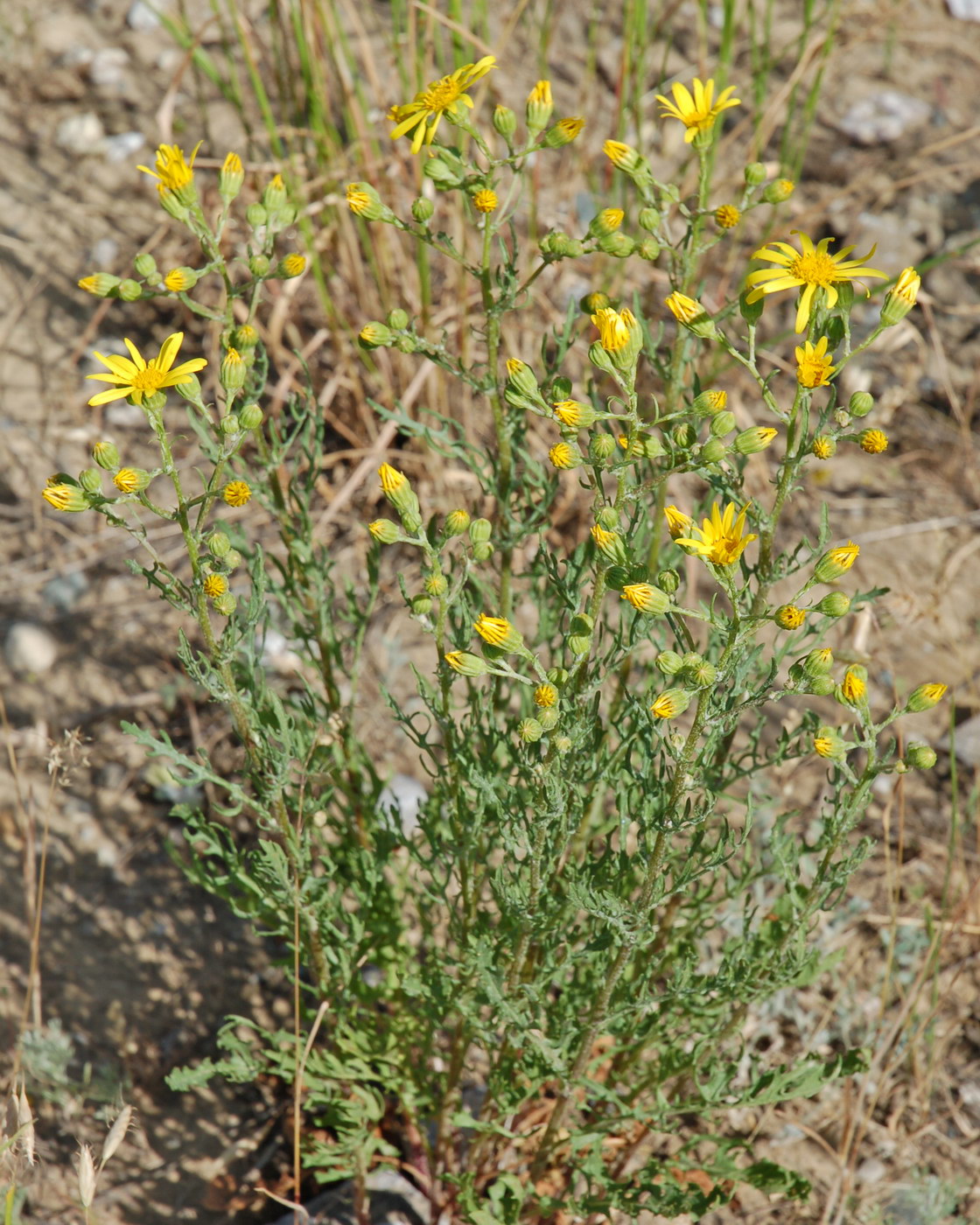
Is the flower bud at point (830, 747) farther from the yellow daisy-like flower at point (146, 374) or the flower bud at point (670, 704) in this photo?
the yellow daisy-like flower at point (146, 374)

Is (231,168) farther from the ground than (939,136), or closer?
farther from the ground

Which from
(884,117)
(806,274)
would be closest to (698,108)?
(806,274)

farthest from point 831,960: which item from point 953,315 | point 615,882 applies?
point 953,315

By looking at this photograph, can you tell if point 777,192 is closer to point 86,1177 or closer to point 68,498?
point 68,498

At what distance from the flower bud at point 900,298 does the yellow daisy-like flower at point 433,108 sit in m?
0.85

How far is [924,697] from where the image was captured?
77.8 inches

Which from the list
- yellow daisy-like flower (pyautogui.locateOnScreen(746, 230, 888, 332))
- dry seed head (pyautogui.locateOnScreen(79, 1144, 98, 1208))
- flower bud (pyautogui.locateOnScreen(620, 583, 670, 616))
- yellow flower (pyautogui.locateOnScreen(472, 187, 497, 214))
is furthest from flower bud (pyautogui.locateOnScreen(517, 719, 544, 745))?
dry seed head (pyautogui.locateOnScreen(79, 1144, 98, 1208))

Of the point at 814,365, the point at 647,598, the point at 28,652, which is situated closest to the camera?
the point at 647,598

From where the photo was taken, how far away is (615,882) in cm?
210

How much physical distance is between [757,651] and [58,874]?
8.43 ft

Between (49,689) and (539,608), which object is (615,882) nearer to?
(539,608)

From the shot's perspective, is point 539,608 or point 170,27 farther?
point 170,27

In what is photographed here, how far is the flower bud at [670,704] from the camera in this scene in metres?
1.76

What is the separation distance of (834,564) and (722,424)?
0.28 m
